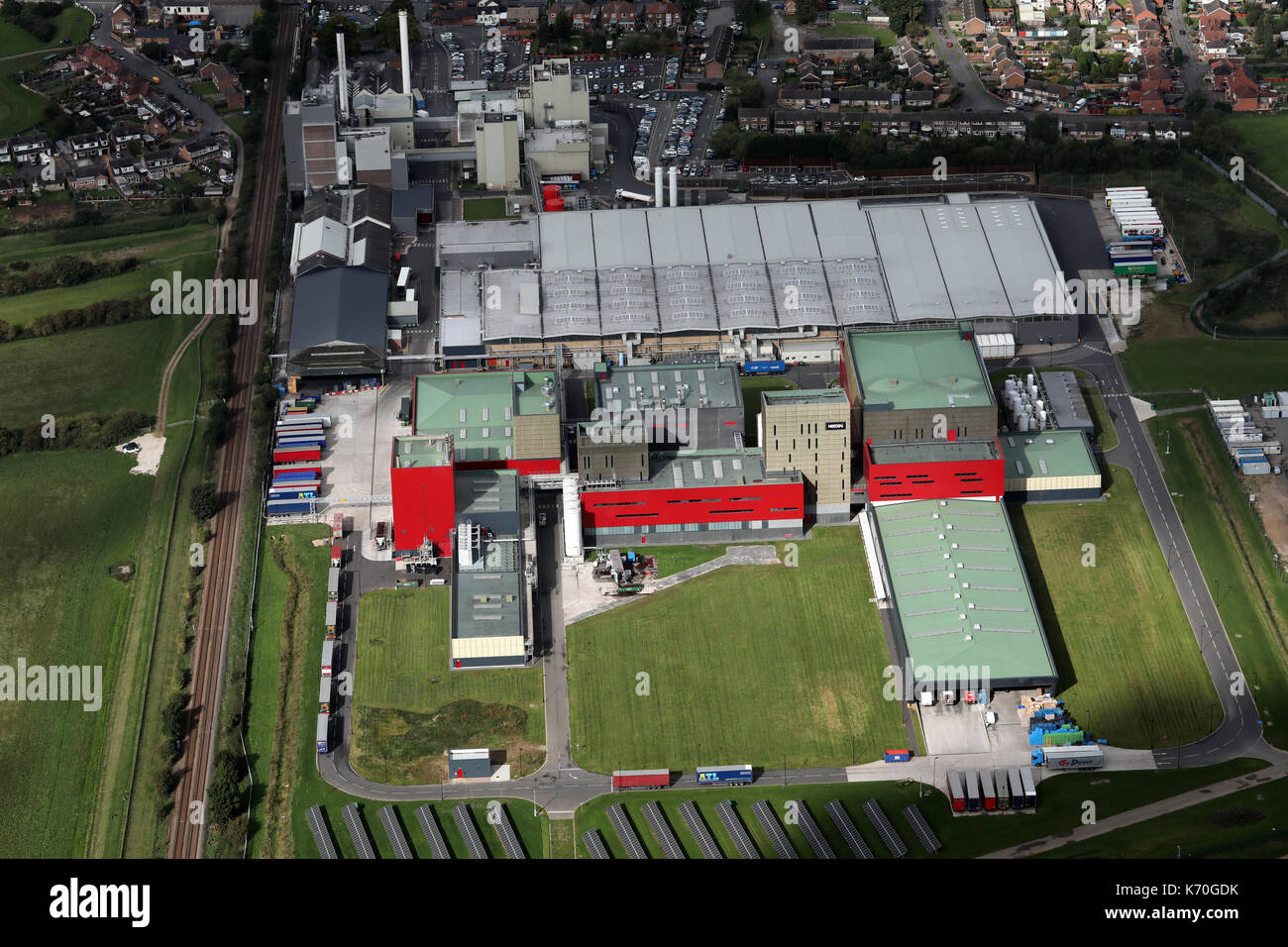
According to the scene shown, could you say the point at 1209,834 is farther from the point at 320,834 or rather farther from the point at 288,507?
the point at 288,507

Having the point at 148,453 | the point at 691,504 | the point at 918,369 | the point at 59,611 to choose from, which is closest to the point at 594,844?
the point at 691,504

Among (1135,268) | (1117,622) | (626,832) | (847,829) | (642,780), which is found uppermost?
(1135,268)

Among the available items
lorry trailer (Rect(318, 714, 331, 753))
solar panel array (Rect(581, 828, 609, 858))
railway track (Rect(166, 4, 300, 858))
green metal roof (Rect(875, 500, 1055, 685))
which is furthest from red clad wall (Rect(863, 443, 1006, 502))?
railway track (Rect(166, 4, 300, 858))

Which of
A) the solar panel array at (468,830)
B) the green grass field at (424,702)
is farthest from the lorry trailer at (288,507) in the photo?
the solar panel array at (468,830)

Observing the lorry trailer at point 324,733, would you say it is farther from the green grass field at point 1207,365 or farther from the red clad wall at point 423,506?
the green grass field at point 1207,365

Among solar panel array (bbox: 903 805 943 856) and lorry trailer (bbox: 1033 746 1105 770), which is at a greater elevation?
lorry trailer (bbox: 1033 746 1105 770)

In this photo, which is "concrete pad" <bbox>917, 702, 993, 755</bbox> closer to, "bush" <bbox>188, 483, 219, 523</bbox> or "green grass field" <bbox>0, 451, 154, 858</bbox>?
"green grass field" <bbox>0, 451, 154, 858</bbox>
